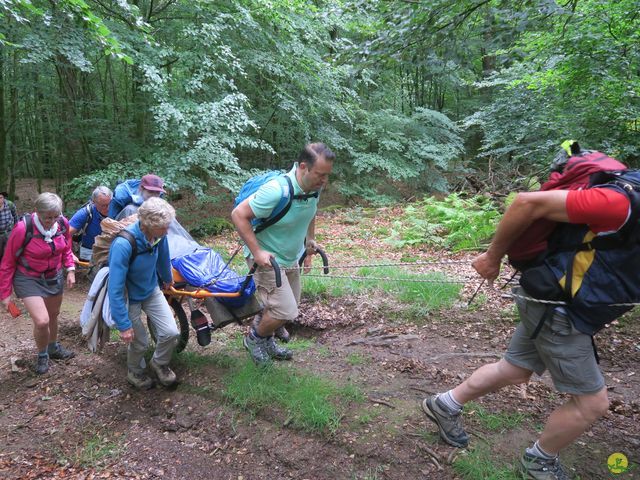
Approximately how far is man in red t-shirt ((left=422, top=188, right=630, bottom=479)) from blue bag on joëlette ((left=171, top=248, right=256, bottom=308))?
2.19 metres

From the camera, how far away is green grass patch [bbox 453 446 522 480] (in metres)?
2.90

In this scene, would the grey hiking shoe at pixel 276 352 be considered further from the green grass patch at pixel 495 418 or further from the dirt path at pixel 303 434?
the green grass patch at pixel 495 418

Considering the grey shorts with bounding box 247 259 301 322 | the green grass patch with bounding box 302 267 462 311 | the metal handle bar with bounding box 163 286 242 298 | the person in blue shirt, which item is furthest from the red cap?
the green grass patch with bounding box 302 267 462 311

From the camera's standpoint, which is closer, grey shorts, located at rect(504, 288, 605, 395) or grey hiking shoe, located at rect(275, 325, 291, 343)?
grey shorts, located at rect(504, 288, 605, 395)

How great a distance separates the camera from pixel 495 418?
3453 millimetres

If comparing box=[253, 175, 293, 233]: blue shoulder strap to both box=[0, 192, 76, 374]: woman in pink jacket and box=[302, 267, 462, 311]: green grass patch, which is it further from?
box=[0, 192, 76, 374]: woman in pink jacket

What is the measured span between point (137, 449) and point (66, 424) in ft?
3.08

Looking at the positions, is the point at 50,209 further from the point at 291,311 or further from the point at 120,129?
the point at 120,129

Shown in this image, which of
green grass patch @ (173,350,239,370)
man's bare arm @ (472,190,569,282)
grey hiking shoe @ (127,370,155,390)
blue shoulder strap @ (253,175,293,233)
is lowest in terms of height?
grey hiking shoe @ (127,370,155,390)

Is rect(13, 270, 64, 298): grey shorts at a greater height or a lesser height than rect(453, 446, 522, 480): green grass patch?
greater

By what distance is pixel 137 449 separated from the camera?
3.72 m

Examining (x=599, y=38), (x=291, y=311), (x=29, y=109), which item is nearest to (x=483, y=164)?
(x=599, y=38)

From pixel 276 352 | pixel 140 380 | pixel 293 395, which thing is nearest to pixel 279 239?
pixel 276 352

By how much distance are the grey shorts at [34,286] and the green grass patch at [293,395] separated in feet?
7.40
